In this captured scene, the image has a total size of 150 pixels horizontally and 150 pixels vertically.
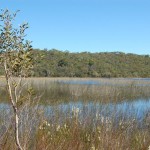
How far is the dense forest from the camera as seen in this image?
2418 inches

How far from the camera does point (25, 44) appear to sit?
3.97 m

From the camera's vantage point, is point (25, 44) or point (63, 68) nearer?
point (25, 44)

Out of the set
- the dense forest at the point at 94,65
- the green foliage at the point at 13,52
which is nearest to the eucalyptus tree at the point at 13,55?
the green foliage at the point at 13,52

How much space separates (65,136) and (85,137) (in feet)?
1.04

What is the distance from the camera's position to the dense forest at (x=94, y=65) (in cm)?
6141

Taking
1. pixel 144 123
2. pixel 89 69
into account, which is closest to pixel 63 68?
pixel 89 69

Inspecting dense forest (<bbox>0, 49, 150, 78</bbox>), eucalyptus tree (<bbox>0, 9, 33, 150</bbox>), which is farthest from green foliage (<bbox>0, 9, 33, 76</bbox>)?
dense forest (<bbox>0, 49, 150, 78</bbox>)

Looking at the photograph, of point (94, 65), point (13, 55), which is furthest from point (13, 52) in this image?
point (94, 65)

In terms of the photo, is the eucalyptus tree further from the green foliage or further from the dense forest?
the dense forest

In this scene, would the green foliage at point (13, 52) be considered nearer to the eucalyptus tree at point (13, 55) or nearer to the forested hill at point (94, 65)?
the eucalyptus tree at point (13, 55)

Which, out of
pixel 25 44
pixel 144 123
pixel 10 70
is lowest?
pixel 144 123

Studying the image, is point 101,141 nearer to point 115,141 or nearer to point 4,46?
point 115,141

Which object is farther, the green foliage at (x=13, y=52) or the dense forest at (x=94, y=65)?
the dense forest at (x=94, y=65)

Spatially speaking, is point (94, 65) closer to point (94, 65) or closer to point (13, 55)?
point (94, 65)
